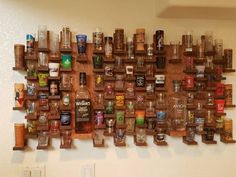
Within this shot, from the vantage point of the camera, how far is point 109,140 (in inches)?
64.3

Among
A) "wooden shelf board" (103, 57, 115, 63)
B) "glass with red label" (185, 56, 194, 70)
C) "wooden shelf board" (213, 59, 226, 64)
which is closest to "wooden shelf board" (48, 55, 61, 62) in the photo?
"wooden shelf board" (103, 57, 115, 63)

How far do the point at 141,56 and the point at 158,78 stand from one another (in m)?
0.17

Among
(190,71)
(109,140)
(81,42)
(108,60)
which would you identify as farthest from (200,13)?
(109,140)

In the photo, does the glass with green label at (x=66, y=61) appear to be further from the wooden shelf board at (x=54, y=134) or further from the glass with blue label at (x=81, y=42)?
the wooden shelf board at (x=54, y=134)

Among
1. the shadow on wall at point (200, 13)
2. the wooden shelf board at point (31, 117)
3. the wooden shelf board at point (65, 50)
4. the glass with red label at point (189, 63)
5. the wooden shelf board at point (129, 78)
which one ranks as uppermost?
the shadow on wall at point (200, 13)

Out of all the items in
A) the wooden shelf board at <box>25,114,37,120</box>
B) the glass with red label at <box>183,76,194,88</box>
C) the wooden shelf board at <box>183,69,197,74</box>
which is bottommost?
the wooden shelf board at <box>25,114,37,120</box>

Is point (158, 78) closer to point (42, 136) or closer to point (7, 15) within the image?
point (42, 136)

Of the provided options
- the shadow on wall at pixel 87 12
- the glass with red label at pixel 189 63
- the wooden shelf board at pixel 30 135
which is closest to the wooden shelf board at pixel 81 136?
the wooden shelf board at pixel 30 135

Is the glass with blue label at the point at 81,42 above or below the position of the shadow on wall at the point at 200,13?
below

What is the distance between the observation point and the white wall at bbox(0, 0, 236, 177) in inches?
61.9

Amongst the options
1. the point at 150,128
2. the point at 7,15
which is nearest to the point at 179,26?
the point at 150,128

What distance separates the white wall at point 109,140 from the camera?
157cm

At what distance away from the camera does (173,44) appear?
166cm

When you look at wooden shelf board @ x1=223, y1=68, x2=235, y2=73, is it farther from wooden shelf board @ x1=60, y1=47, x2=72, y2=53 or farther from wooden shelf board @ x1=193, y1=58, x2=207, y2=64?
wooden shelf board @ x1=60, y1=47, x2=72, y2=53
